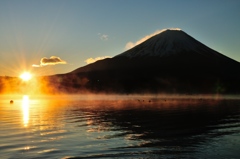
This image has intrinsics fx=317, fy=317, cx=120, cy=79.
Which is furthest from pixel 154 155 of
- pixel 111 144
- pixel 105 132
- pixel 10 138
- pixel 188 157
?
pixel 10 138

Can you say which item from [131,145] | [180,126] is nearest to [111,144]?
[131,145]

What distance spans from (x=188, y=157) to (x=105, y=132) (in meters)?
11.3

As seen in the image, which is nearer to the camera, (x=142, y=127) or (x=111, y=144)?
(x=111, y=144)

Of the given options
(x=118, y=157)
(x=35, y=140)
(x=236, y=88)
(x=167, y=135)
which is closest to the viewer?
(x=118, y=157)

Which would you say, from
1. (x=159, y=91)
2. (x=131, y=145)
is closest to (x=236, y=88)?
(x=159, y=91)

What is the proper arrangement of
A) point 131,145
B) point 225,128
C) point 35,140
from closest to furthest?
point 131,145
point 35,140
point 225,128

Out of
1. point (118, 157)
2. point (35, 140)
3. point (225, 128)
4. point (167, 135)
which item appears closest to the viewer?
point (118, 157)

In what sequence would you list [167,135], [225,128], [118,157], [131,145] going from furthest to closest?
[225,128] < [167,135] < [131,145] < [118,157]

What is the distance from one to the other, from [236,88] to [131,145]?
185071mm

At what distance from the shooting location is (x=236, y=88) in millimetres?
194250

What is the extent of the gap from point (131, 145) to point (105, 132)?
680 centimetres

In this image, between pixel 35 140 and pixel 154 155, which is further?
pixel 35 140

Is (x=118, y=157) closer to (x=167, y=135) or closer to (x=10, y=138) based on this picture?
(x=167, y=135)

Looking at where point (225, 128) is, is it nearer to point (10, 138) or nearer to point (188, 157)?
point (188, 157)
